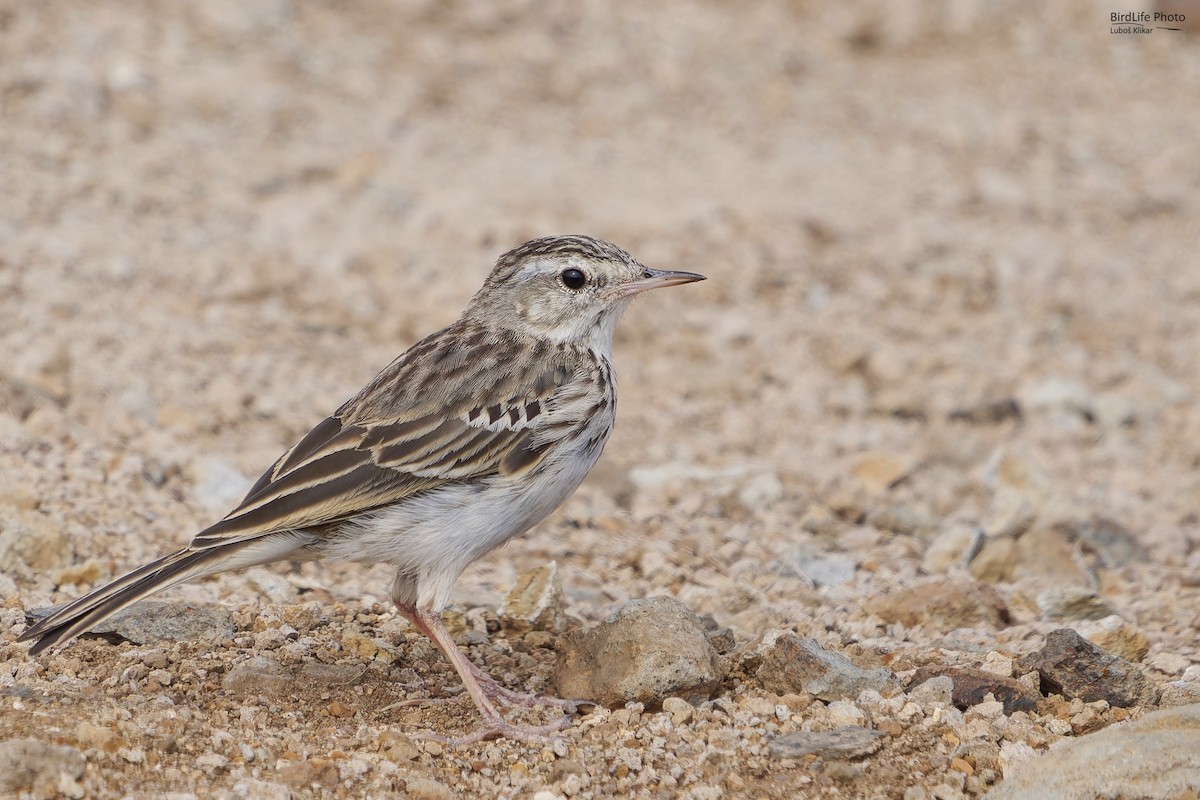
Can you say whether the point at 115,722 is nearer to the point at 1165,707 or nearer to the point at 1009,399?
the point at 1165,707

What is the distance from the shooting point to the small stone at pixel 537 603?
236 inches

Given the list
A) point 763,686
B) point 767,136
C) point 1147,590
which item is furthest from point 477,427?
point 767,136

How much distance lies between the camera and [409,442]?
5539mm

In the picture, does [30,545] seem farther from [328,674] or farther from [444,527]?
[444,527]

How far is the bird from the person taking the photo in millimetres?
5211

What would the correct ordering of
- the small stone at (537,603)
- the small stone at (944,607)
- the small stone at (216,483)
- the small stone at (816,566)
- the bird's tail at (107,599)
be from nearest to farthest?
1. the bird's tail at (107,599)
2. the small stone at (537,603)
3. the small stone at (944,607)
4. the small stone at (816,566)
5. the small stone at (216,483)

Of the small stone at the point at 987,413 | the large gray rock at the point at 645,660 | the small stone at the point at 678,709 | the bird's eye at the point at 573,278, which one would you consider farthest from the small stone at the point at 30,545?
the small stone at the point at 987,413

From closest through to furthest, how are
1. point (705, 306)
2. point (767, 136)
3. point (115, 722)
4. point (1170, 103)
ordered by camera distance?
point (115, 722) → point (705, 306) → point (767, 136) → point (1170, 103)

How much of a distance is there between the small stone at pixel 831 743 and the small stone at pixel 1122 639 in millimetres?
1350

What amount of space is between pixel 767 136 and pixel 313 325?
5.02 meters

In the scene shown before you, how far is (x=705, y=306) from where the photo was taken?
10.4 metres

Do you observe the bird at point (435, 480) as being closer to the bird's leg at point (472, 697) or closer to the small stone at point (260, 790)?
the bird's leg at point (472, 697)

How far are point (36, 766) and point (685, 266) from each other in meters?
7.00

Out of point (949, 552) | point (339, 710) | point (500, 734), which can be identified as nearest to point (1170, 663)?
point (949, 552)
